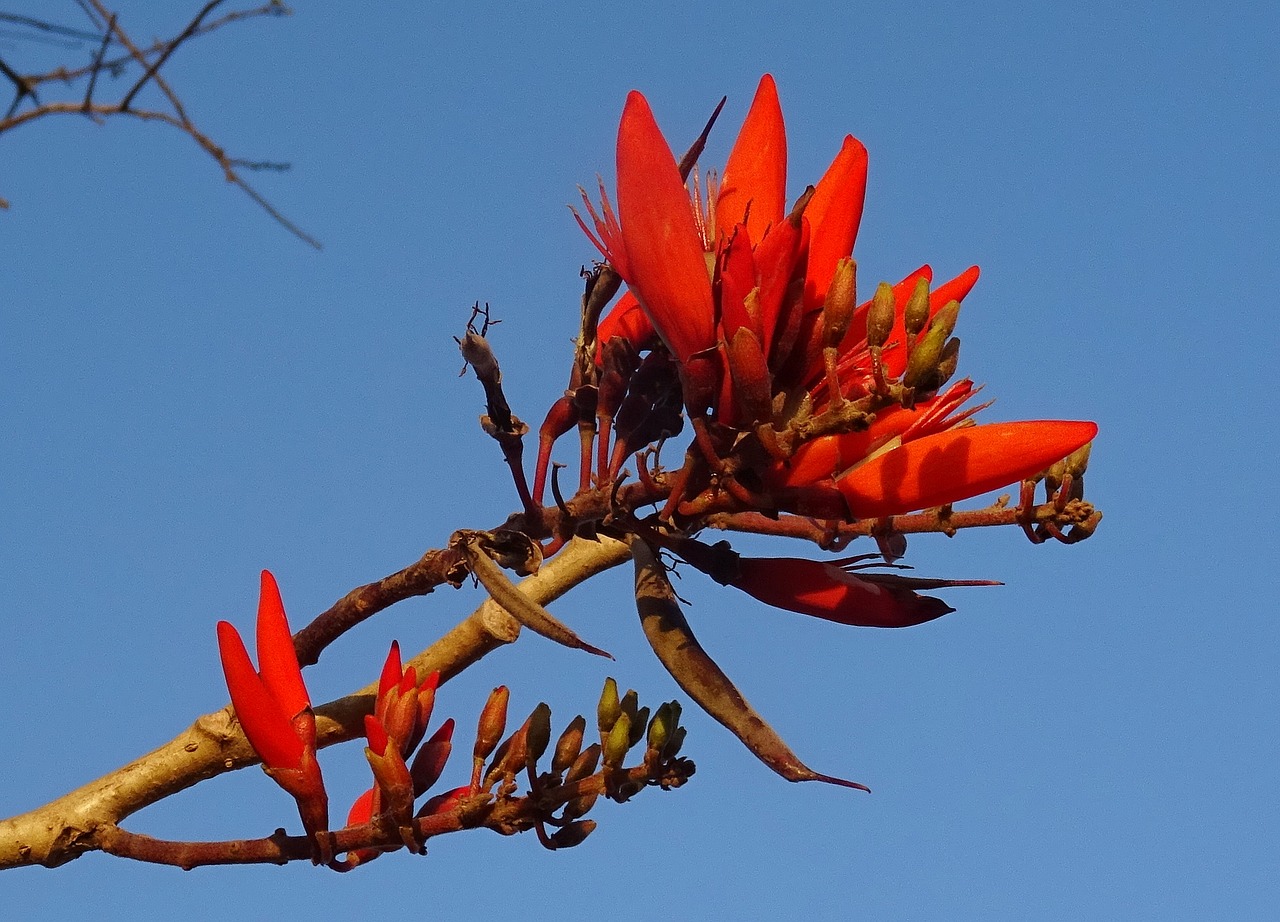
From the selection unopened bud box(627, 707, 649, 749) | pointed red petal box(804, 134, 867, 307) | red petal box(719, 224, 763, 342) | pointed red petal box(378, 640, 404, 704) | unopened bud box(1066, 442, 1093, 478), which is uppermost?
pointed red petal box(804, 134, 867, 307)

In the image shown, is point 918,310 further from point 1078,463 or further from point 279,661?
point 279,661

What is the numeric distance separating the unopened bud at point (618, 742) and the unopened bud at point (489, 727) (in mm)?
115

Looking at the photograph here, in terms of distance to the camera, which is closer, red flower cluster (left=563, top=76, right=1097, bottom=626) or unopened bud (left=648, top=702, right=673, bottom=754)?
red flower cluster (left=563, top=76, right=1097, bottom=626)

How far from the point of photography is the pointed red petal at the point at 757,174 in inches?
49.4

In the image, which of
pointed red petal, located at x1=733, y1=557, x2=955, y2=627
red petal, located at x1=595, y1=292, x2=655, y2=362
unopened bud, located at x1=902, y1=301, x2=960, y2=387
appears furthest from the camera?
red petal, located at x1=595, y1=292, x2=655, y2=362

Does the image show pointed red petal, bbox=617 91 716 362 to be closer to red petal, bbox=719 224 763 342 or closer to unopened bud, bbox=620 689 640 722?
red petal, bbox=719 224 763 342

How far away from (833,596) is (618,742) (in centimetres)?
25

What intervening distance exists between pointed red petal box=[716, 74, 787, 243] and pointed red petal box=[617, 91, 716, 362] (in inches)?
4.4

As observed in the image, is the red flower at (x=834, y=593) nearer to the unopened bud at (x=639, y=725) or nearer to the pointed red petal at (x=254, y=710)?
the unopened bud at (x=639, y=725)

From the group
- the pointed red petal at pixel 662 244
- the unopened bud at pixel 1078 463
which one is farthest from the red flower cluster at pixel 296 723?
the unopened bud at pixel 1078 463

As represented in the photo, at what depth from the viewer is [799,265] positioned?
1144 millimetres

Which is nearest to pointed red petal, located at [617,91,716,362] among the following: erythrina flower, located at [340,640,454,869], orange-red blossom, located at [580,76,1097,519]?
orange-red blossom, located at [580,76,1097,519]

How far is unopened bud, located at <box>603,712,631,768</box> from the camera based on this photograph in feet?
4.07

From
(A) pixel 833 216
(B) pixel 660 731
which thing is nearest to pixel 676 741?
(B) pixel 660 731
